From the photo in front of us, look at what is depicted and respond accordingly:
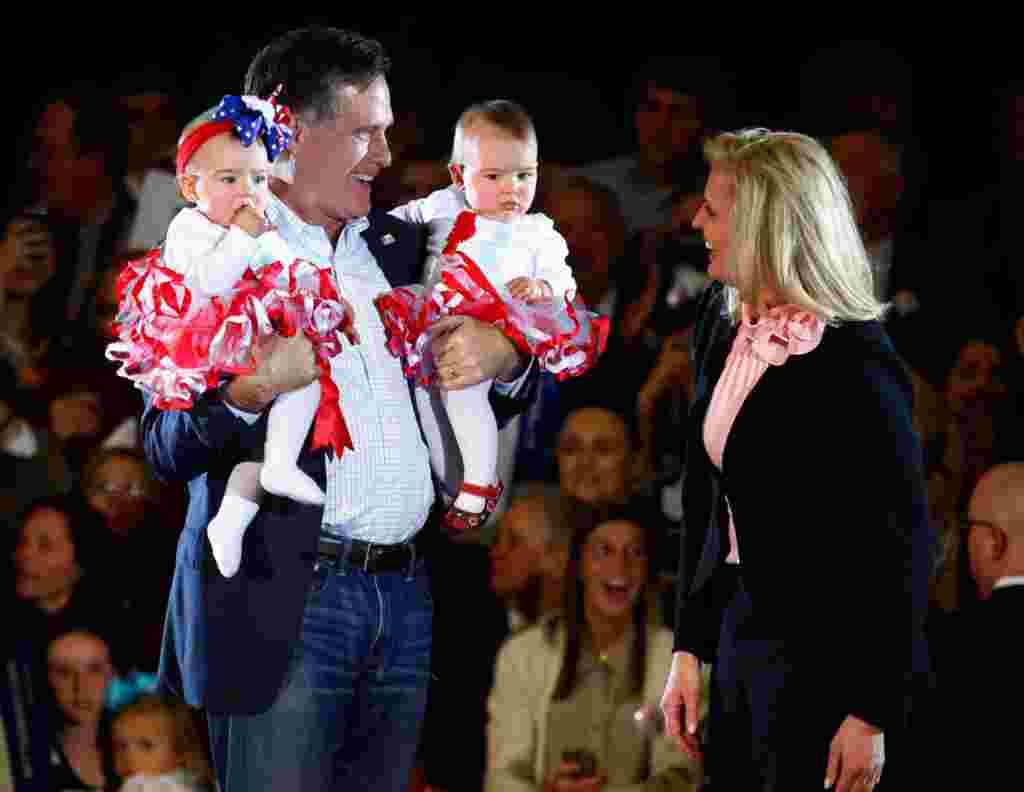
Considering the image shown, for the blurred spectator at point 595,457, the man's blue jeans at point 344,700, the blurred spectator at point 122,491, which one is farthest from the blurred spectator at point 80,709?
the man's blue jeans at point 344,700

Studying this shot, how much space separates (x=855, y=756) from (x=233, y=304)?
1050 millimetres

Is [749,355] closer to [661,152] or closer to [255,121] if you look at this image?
[255,121]

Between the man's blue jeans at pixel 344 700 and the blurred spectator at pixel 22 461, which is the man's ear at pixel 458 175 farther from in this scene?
the blurred spectator at pixel 22 461

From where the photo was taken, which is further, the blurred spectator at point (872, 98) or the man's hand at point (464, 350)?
the blurred spectator at point (872, 98)

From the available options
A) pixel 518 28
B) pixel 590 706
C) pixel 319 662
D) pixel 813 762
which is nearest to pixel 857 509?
pixel 813 762

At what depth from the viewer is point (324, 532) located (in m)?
2.34

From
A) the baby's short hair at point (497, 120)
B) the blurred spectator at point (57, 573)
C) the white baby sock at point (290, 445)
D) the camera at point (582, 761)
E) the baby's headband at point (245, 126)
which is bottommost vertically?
the camera at point (582, 761)

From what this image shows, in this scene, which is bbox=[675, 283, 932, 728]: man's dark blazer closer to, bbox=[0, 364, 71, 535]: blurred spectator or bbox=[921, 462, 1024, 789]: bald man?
bbox=[921, 462, 1024, 789]: bald man

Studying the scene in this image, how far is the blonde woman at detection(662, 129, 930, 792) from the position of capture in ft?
7.63

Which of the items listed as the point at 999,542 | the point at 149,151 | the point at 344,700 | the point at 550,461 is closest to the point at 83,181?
the point at 149,151

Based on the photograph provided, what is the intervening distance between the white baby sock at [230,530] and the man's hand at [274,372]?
0.14 metres

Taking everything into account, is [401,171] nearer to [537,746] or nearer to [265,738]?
[537,746]

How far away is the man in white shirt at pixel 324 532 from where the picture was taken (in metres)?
2.28

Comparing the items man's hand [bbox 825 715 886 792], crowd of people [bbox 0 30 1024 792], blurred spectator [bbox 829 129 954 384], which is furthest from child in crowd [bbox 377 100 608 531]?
blurred spectator [bbox 829 129 954 384]
